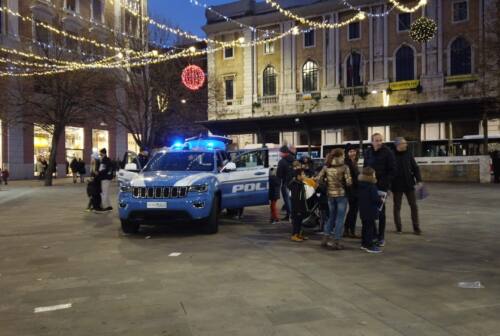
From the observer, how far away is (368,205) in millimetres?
8289

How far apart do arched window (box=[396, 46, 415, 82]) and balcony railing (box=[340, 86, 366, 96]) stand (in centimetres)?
278

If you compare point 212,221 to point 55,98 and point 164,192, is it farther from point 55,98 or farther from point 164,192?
point 55,98

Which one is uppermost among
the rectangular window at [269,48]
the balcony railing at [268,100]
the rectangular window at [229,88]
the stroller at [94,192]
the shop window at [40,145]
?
the rectangular window at [269,48]

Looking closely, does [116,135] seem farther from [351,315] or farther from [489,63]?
[351,315]

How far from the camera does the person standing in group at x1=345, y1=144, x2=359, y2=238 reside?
8.95m

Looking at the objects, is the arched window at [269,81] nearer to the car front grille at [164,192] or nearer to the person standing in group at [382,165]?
the car front grille at [164,192]

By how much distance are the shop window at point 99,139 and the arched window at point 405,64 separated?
24271mm

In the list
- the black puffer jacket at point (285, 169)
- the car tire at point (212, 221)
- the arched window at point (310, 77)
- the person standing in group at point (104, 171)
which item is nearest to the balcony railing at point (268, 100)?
the arched window at point (310, 77)

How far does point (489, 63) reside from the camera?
2616 cm

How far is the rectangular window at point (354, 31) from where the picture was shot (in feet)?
136

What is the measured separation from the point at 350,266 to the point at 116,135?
40.1m

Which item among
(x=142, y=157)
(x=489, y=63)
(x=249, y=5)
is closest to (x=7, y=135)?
(x=142, y=157)

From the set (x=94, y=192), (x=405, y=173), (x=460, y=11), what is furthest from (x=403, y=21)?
(x=405, y=173)

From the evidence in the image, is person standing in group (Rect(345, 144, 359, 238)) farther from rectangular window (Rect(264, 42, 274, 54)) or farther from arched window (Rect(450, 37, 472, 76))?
rectangular window (Rect(264, 42, 274, 54))
